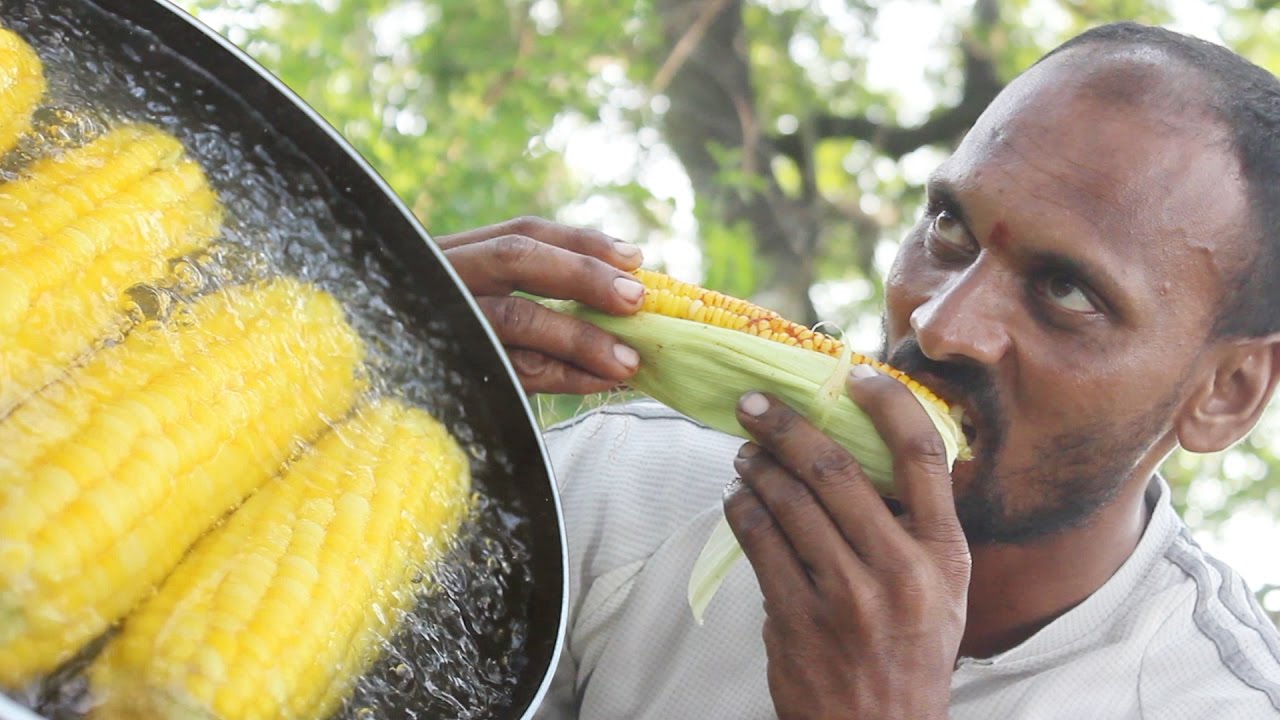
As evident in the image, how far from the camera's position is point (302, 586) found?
112 centimetres

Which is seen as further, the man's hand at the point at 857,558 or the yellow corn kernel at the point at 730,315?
the yellow corn kernel at the point at 730,315

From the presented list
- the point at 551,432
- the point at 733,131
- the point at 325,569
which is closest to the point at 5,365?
the point at 325,569

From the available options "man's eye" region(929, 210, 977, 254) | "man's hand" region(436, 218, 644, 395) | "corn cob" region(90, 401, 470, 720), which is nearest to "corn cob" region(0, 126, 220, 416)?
"corn cob" region(90, 401, 470, 720)

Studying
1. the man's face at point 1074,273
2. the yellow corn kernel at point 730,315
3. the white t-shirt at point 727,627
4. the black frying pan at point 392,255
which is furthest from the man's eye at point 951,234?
the black frying pan at point 392,255

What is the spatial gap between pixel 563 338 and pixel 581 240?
172mm

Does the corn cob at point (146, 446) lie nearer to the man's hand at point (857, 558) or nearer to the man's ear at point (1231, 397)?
the man's hand at point (857, 558)

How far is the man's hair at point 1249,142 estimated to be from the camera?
193cm

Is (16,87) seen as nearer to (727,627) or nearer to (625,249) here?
(625,249)

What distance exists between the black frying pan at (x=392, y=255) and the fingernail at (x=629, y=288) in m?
0.31

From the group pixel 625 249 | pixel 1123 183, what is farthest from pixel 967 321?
pixel 625 249

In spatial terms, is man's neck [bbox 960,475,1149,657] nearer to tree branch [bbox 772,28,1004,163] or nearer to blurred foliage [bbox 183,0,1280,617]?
blurred foliage [bbox 183,0,1280,617]

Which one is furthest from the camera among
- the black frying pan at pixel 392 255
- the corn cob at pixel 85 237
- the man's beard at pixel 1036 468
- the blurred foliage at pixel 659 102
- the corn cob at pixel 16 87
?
the blurred foliage at pixel 659 102

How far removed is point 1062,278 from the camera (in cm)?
186

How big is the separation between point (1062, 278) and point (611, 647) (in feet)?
3.69
